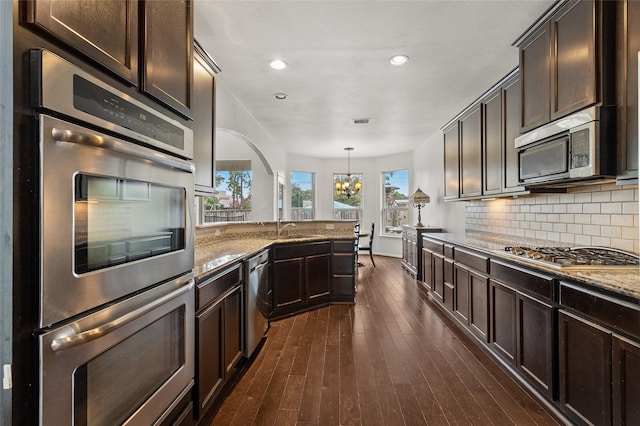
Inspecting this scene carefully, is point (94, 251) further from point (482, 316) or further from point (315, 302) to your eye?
point (315, 302)

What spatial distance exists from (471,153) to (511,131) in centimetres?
86

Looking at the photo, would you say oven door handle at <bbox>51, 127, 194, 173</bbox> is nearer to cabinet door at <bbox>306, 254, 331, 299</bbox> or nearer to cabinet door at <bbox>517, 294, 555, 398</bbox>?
cabinet door at <bbox>517, 294, 555, 398</bbox>

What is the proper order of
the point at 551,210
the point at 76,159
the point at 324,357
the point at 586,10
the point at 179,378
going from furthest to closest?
the point at 551,210 → the point at 324,357 → the point at 586,10 → the point at 179,378 → the point at 76,159

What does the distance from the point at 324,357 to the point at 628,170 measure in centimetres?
246

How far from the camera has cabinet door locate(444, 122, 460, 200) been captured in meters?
4.25

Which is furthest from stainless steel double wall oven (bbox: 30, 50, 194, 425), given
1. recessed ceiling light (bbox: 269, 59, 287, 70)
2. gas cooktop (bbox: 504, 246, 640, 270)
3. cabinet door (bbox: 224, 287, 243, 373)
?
gas cooktop (bbox: 504, 246, 640, 270)

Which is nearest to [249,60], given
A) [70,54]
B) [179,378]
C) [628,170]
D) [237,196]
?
[70,54]

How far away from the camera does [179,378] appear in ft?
4.83

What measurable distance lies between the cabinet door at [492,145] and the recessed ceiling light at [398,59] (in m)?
1.04

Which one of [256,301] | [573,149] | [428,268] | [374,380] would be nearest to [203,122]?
[256,301]

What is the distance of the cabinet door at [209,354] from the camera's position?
5.53 ft

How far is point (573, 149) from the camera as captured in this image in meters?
2.03

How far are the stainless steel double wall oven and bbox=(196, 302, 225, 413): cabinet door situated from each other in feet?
0.60

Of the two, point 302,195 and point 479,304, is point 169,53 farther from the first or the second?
point 302,195
